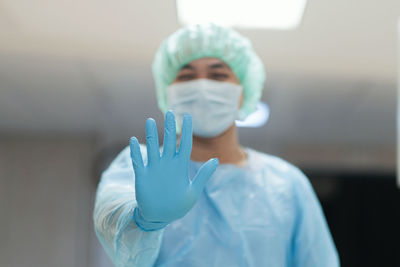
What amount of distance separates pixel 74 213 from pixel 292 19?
9.76 ft

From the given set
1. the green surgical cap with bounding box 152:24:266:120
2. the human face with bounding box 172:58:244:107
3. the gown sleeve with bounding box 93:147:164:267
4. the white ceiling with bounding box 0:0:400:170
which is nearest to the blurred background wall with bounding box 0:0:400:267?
the white ceiling with bounding box 0:0:400:170

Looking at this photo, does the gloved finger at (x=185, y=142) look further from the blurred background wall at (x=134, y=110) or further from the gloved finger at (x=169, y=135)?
the blurred background wall at (x=134, y=110)

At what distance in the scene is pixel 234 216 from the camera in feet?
3.40

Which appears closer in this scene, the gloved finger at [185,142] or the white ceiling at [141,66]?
the gloved finger at [185,142]

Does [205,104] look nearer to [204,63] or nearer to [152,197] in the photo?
[204,63]

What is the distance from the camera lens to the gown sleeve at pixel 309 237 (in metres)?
1.08

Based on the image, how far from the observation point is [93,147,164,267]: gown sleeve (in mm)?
818

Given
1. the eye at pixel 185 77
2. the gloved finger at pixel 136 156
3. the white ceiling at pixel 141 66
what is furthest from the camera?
the white ceiling at pixel 141 66

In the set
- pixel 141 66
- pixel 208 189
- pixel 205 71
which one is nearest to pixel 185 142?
pixel 208 189

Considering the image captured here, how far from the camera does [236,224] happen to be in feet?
3.36

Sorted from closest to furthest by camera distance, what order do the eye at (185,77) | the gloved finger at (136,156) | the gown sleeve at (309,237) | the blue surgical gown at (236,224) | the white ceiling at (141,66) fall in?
the gloved finger at (136,156)
the blue surgical gown at (236,224)
the gown sleeve at (309,237)
the eye at (185,77)
the white ceiling at (141,66)

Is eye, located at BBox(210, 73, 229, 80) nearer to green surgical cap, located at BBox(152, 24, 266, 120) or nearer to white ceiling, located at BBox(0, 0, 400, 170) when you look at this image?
green surgical cap, located at BBox(152, 24, 266, 120)

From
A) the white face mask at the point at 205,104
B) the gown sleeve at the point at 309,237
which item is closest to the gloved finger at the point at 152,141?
the white face mask at the point at 205,104

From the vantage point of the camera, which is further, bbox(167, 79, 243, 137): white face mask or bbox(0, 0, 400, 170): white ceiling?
bbox(0, 0, 400, 170): white ceiling
